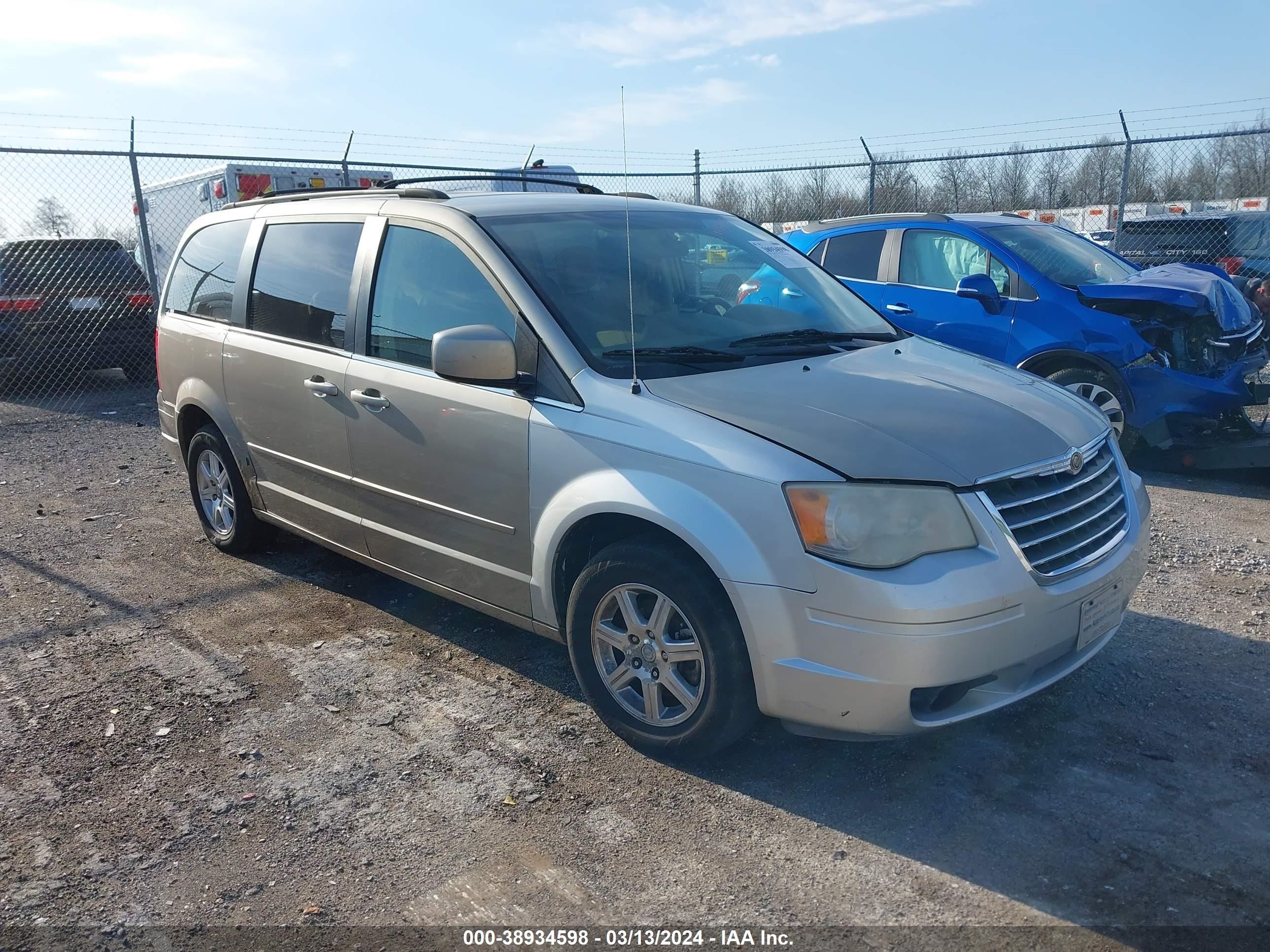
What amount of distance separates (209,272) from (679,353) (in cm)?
308

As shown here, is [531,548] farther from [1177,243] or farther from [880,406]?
[1177,243]

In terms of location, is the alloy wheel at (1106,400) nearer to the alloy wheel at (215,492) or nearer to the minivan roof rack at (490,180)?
the minivan roof rack at (490,180)

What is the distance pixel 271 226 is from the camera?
194 inches

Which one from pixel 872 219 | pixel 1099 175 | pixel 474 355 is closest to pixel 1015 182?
pixel 1099 175

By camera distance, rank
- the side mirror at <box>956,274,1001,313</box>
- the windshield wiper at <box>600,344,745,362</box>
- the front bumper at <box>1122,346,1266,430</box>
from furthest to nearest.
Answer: the side mirror at <box>956,274,1001,313</box>
the front bumper at <box>1122,346,1266,430</box>
the windshield wiper at <box>600,344,745,362</box>

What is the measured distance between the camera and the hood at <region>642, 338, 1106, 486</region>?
2988 millimetres

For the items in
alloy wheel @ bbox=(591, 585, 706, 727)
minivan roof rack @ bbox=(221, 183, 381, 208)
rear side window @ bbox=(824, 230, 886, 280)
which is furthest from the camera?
rear side window @ bbox=(824, 230, 886, 280)

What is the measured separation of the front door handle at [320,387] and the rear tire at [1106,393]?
4697mm

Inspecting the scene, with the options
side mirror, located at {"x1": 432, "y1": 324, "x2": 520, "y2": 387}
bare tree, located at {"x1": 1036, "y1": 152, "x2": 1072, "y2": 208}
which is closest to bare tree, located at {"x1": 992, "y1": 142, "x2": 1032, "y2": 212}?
bare tree, located at {"x1": 1036, "y1": 152, "x2": 1072, "y2": 208}

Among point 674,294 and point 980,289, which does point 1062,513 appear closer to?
point 674,294

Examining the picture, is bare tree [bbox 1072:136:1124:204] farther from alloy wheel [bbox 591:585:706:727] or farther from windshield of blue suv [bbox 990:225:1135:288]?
alloy wheel [bbox 591:585:706:727]

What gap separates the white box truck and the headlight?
1065cm

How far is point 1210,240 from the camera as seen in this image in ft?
40.5

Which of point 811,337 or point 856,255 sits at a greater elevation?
point 856,255
